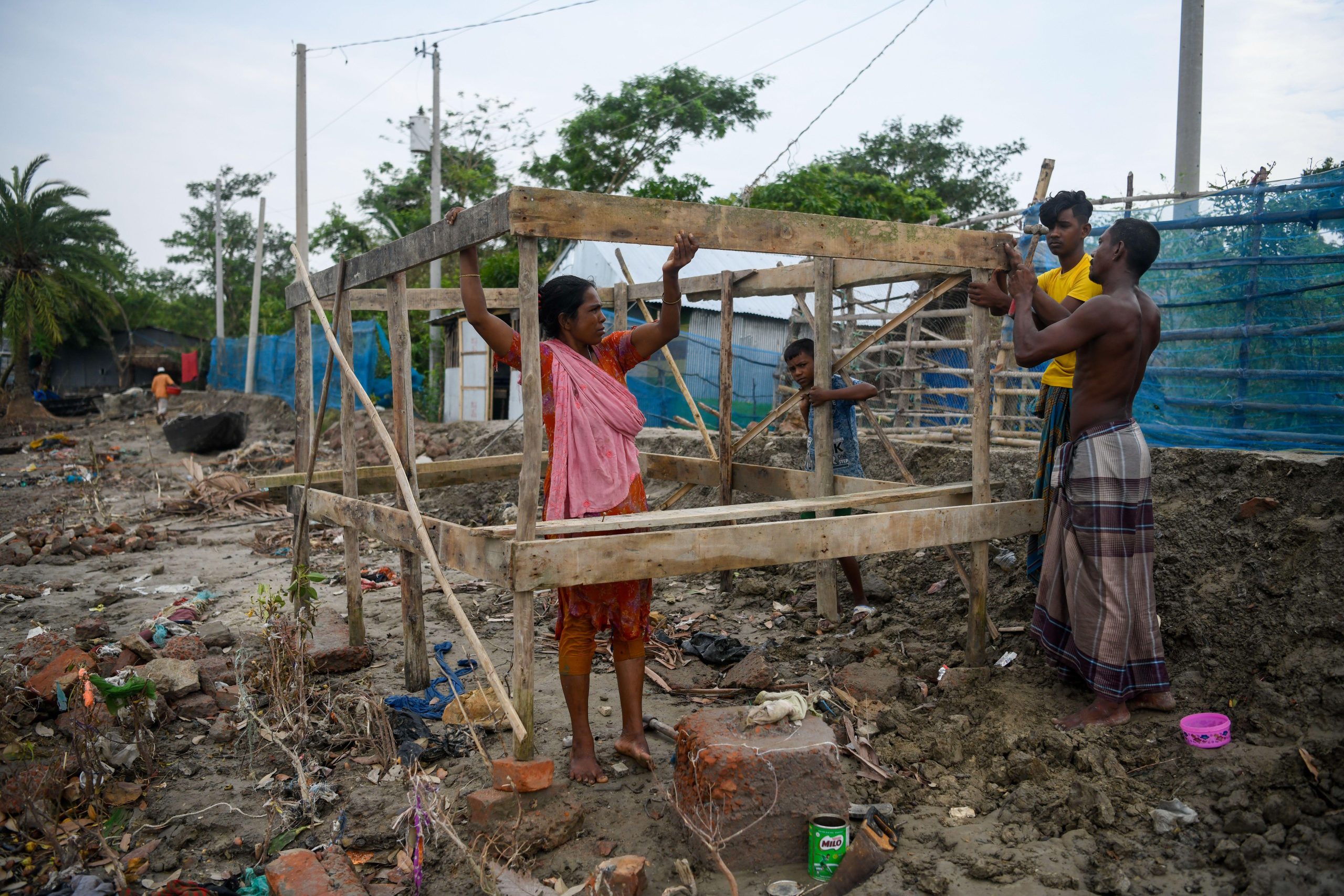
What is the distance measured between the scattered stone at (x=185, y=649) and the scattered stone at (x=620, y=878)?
3.03 metres

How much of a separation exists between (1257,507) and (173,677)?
5.31 m

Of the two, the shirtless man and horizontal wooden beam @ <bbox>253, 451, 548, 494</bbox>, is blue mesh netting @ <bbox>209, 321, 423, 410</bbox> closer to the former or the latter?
horizontal wooden beam @ <bbox>253, 451, 548, 494</bbox>

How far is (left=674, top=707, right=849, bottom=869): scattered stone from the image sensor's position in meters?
2.69

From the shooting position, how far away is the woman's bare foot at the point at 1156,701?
10.9 feet

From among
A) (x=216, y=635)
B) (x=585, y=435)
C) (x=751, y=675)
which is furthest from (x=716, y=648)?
(x=216, y=635)

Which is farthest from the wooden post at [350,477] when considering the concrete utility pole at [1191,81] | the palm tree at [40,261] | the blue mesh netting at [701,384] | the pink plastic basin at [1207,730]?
the palm tree at [40,261]

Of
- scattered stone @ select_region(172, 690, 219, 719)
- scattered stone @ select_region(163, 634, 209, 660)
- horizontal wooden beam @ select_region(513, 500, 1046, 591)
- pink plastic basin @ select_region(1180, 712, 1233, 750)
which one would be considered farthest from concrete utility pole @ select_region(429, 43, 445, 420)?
pink plastic basin @ select_region(1180, 712, 1233, 750)

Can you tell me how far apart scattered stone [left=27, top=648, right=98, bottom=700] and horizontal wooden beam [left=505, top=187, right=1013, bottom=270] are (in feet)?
10.2

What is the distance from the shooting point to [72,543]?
8.16 metres

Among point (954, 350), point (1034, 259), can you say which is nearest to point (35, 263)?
point (954, 350)

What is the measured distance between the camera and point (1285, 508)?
4125 mm

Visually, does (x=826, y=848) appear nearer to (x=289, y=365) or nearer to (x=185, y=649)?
(x=185, y=649)

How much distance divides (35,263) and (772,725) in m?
28.9

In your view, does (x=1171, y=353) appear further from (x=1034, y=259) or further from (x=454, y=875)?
(x=454, y=875)
